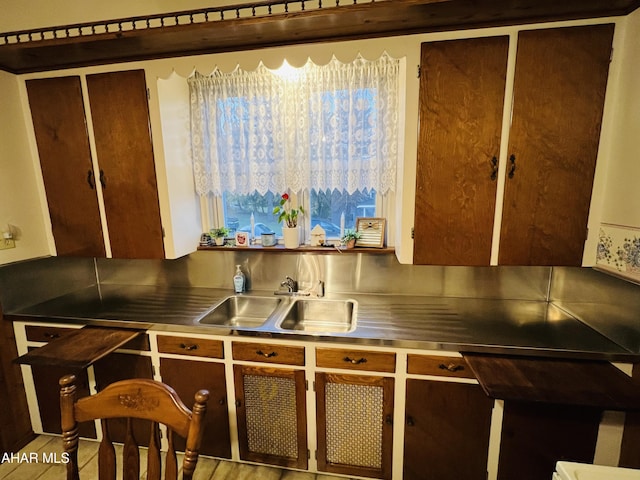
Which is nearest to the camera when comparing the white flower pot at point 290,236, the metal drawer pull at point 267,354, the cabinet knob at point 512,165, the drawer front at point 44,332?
the cabinet knob at point 512,165

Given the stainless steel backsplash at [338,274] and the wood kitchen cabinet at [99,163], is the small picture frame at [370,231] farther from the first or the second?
the wood kitchen cabinet at [99,163]

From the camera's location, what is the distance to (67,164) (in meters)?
1.91

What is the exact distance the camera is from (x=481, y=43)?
1.45m

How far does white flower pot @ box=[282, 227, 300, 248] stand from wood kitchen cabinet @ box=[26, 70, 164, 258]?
754mm

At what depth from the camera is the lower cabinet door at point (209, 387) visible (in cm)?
171

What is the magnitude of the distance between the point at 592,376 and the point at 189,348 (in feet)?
6.09

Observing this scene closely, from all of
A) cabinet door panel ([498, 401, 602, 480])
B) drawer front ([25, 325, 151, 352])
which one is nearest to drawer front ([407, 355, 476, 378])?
cabinet door panel ([498, 401, 602, 480])

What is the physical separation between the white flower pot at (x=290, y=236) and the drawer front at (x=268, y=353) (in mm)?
695

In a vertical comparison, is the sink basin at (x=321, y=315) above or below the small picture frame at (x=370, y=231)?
below

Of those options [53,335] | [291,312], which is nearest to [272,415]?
[291,312]

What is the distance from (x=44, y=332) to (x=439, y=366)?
2227 mm

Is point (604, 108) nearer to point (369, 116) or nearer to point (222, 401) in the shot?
point (369, 116)

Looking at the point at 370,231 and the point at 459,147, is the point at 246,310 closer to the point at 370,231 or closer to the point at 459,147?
the point at 370,231

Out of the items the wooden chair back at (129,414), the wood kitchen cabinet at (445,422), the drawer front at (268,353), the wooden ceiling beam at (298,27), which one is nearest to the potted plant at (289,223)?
the drawer front at (268,353)
